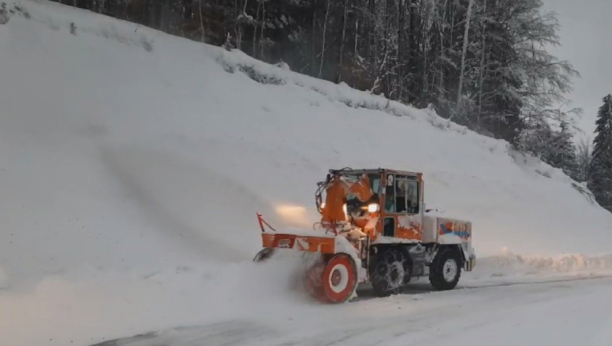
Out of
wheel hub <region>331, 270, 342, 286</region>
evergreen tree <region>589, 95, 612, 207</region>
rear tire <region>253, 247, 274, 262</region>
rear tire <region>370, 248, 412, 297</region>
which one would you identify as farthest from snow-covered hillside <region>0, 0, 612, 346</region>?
evergreen tree <region>589, 95, 612, 207</region>

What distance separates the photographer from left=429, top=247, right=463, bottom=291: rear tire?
11797 millimetres

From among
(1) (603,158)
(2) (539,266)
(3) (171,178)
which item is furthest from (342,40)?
(1) (603,158)

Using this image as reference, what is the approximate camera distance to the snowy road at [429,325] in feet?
23.6

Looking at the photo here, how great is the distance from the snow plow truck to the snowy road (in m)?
0.47

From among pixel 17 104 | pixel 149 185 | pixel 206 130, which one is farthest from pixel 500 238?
pixel 17 104

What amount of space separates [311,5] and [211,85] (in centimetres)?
1428

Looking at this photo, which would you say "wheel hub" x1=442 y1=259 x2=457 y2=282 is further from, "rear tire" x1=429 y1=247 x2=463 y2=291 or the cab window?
the cab window

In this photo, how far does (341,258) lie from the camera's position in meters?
9.33

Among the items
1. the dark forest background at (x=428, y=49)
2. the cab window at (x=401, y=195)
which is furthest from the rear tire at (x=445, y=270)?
the dark forest background at (x=428, y=49)

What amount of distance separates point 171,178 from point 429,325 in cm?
718

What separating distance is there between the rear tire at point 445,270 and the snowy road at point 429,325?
786 millimetres

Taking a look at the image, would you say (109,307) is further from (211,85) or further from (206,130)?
(211,85)

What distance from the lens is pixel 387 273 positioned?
10.3 m

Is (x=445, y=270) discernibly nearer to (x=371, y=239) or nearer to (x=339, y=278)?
(x=371, y=239)
